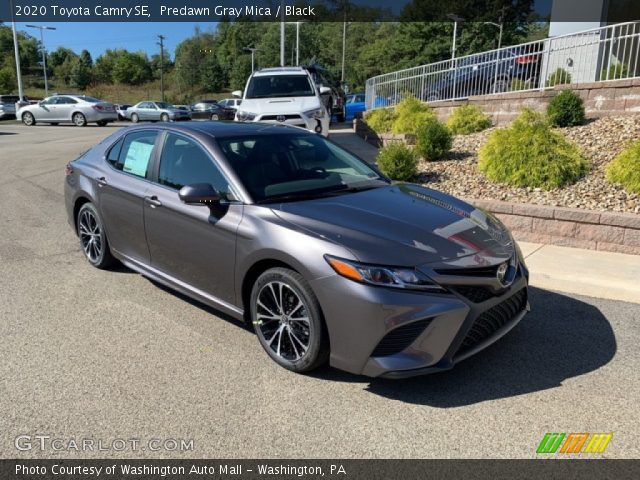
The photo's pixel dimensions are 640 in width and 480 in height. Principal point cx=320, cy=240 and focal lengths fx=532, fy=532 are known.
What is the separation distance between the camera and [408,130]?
484 inches

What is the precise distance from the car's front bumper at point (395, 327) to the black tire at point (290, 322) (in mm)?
123

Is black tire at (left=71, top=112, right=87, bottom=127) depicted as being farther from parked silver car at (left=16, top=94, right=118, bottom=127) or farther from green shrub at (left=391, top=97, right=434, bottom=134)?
green shrub at (left=391, top=97, right=434, bottom=134)

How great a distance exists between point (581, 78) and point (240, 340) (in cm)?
1094

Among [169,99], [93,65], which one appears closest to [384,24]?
[169,99]

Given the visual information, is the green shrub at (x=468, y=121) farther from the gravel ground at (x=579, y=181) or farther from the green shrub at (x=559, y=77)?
the green shrub at (x=559, y=77)

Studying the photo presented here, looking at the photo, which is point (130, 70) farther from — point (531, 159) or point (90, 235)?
point (90, 235)

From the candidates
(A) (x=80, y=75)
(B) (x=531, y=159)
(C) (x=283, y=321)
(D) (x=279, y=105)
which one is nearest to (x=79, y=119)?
(D) (x=279, y=105)

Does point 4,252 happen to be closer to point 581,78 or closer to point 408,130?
point 408,130

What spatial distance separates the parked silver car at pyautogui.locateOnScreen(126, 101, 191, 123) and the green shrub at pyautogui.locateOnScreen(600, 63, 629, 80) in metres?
27.5

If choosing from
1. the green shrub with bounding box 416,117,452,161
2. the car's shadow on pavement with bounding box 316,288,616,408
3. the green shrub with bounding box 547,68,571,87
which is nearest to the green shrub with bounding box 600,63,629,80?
the green shrub with bounding box 547,68,571,87

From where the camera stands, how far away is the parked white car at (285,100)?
11.7 meters

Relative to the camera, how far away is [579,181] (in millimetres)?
7320

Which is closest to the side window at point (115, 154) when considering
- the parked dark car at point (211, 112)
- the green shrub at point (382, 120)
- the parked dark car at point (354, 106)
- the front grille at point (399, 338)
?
the front grille at point (399, 338)

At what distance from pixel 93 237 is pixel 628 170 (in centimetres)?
649
